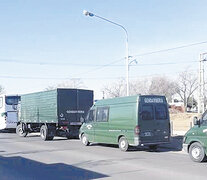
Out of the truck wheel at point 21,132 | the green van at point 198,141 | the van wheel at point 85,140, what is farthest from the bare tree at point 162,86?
the green van at point 198,141

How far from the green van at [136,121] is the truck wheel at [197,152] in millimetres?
3410

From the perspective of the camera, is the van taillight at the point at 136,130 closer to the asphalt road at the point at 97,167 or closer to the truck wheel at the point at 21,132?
the asphalt road at the point at 97,167

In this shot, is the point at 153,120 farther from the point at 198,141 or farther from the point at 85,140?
the point at 85,140

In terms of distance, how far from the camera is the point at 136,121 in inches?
612

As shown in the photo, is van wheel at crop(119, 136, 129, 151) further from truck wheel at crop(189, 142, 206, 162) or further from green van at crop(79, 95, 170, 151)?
truck wheel at crop(189, 142, 206, 162)

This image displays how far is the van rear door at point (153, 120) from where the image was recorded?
15.7m

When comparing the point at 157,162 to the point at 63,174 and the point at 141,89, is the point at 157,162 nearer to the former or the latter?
the point at 63,174

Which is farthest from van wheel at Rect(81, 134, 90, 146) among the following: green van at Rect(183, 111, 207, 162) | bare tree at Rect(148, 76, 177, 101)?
bare tree at Rect(148, 76, 177, 101)

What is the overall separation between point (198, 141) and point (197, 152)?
1.16ft

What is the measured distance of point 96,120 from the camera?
1830 cm

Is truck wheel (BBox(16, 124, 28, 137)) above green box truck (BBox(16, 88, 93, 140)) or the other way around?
the other way around

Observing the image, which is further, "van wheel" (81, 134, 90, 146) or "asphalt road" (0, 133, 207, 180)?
"van wheel" (81, 134, 90, 146)

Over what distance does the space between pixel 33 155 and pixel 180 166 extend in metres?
6.17

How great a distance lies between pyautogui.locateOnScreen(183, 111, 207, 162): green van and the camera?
11859 millimetres
